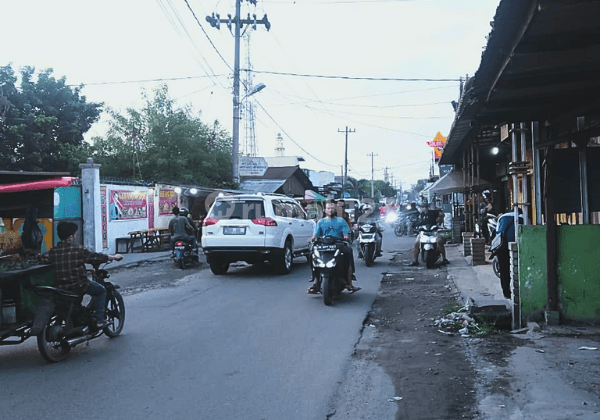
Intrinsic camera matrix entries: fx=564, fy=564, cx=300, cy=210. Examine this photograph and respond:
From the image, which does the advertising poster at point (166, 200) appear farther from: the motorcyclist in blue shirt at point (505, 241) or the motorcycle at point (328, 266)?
the motorcyclist in blue shirt at point (505, 241)

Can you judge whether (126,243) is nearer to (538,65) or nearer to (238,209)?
(238,209)

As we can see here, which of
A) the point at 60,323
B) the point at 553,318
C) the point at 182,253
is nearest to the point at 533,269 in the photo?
the point at 553,318

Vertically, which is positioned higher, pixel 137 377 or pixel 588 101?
pixel 588 101

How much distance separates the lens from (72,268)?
624cm

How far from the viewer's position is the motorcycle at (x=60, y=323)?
5.74 metres

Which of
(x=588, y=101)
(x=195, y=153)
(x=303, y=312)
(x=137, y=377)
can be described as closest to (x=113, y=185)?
(x=195, y=153)

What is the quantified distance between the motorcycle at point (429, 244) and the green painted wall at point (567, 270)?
6869 mm

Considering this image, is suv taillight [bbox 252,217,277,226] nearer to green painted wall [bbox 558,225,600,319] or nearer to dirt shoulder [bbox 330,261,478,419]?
dirt shoulder [bbox 330,261,478,419]

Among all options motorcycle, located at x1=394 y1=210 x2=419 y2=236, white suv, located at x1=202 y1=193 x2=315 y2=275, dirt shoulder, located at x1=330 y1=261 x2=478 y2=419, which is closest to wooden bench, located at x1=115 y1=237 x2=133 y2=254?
white suv, located at x1=202 y1=193 x2=315 y2=275

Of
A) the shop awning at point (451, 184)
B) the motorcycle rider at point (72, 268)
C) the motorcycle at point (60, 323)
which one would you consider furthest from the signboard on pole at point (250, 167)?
the motorcycle rider at point (72, 268)

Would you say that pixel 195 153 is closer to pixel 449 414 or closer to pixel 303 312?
pixel 303 312

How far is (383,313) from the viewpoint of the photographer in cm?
855

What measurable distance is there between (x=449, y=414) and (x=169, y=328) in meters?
4.31

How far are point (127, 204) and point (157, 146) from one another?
9.14m
